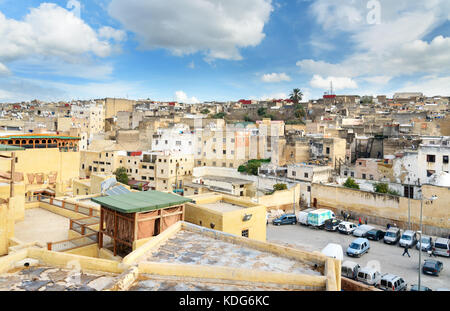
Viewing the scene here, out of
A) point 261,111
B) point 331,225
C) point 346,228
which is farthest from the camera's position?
point 261,111

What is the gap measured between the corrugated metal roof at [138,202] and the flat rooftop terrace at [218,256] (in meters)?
1.44

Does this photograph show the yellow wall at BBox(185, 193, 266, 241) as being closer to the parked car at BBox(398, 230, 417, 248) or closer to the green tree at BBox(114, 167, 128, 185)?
the parked car at BBox(398, 230, 417, 248)

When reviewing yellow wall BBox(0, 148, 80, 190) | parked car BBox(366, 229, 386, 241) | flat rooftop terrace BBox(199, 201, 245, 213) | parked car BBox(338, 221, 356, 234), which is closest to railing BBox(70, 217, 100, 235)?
flat rooftop terrace BBox(199, 201, 245, 213)

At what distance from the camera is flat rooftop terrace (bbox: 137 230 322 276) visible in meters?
5.99

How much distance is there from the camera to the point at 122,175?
1483 inches

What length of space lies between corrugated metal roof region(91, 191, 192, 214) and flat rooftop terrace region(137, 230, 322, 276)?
144 cm

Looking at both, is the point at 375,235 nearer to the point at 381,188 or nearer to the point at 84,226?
the point at 381,188

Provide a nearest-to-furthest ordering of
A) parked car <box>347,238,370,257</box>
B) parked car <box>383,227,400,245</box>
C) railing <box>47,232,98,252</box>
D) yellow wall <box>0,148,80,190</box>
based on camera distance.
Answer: railing <box>47,232,98,252</box> → parked car <box>347,238,370,257</box> → yellow wall <box>0,148,80,190</box> → parked car <box>383,227,400,245</box>

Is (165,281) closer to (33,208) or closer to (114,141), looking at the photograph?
(33,208)

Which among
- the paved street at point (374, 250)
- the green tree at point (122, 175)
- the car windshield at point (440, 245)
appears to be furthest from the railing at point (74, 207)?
the green tree at point (122, 175)

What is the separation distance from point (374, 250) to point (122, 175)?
2791cm

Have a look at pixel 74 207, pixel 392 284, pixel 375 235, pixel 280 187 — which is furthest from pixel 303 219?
pixel 74 207

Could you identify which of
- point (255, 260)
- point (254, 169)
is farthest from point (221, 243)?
point (254, 169)

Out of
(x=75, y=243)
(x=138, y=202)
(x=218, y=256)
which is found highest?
(x=138, y=202)
